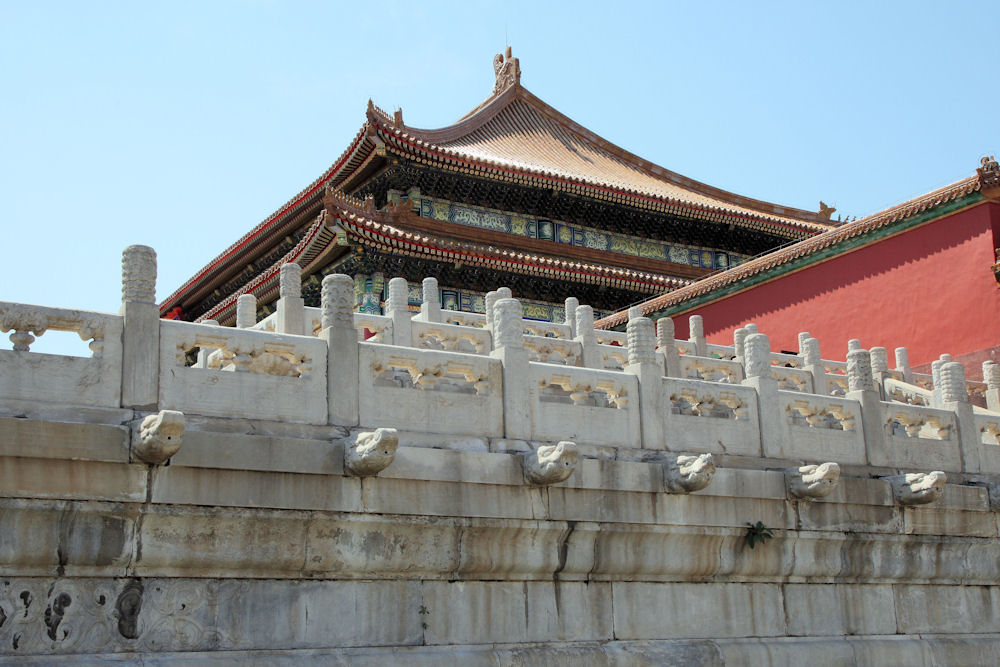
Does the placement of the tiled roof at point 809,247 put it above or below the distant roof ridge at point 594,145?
below

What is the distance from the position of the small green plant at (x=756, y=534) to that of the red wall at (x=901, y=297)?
7.96 metres

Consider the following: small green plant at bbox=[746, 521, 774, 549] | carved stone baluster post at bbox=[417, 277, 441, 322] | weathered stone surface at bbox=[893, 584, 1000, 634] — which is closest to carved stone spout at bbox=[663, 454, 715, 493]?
small green plant at bbox=[746, 521, 774, 549]

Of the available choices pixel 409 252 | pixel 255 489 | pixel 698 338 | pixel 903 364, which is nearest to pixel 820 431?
pixel 255 489

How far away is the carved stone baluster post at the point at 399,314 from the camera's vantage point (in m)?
12.2

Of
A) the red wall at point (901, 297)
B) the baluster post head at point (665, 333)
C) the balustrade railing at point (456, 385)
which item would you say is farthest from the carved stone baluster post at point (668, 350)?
the red wall at point (901, 297)

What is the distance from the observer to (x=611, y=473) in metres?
8.71

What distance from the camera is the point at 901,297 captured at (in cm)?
1736

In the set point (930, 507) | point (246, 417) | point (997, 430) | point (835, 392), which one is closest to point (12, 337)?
point (246, 417)

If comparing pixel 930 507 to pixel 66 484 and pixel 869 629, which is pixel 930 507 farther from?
pixel 66 484

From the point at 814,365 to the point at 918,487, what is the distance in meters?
3.89

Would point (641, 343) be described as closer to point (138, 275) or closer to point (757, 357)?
point (757, 357)

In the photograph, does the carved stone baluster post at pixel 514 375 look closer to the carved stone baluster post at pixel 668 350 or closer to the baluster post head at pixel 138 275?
the baluster post head at pixel 138 275

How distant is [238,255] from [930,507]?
20142mm

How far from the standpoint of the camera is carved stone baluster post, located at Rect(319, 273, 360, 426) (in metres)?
7.90
